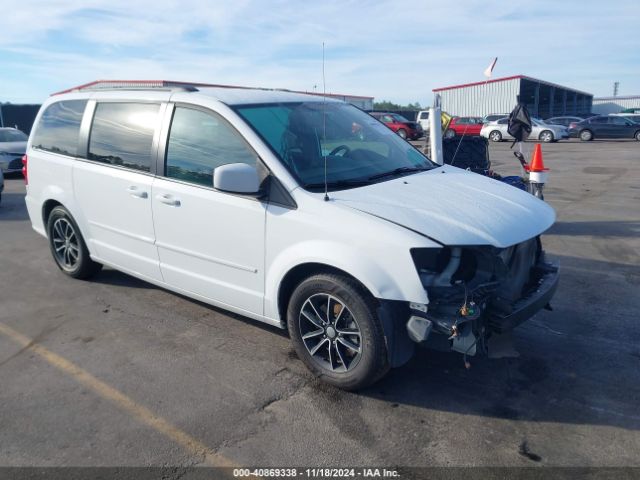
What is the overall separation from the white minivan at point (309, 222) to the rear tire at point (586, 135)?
3017 centimetres

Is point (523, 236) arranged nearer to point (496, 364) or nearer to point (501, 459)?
point (496, 364)

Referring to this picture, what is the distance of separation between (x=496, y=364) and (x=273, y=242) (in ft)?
6.08

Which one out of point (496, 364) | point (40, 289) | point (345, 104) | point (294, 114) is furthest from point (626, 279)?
point (40, 289)

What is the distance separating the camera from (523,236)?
3457mm

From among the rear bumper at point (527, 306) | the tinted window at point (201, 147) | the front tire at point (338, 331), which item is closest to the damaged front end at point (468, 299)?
the rear bumper at point (527, 306)

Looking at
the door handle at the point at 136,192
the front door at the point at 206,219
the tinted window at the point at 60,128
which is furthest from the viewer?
the tinted window at the point at 60,128

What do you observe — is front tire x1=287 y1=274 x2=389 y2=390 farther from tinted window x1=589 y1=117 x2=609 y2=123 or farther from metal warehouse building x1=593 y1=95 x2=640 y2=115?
metal warehouse building x1=593 y1=95 x2=640 y2=115

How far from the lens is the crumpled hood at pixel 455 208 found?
3.29 metres

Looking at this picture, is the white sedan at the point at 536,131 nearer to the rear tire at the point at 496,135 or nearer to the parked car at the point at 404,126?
the rear tire at the point at 496,135

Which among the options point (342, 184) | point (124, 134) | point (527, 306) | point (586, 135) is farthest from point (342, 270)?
point (586, 135)

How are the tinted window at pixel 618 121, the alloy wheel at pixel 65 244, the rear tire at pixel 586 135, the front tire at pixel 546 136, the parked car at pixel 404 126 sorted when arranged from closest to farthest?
the alloy wheel at pixel 65 244, the front tire at pixel 546 136, the tinted window at pixel 618 121, the parked car at pixel 404 126, the rear tire at pixel 586 135

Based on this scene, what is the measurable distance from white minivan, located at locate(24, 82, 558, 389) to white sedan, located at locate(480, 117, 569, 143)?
26940 mm

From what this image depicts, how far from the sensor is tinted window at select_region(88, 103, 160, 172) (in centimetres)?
463

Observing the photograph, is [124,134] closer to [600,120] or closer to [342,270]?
[342,270]
